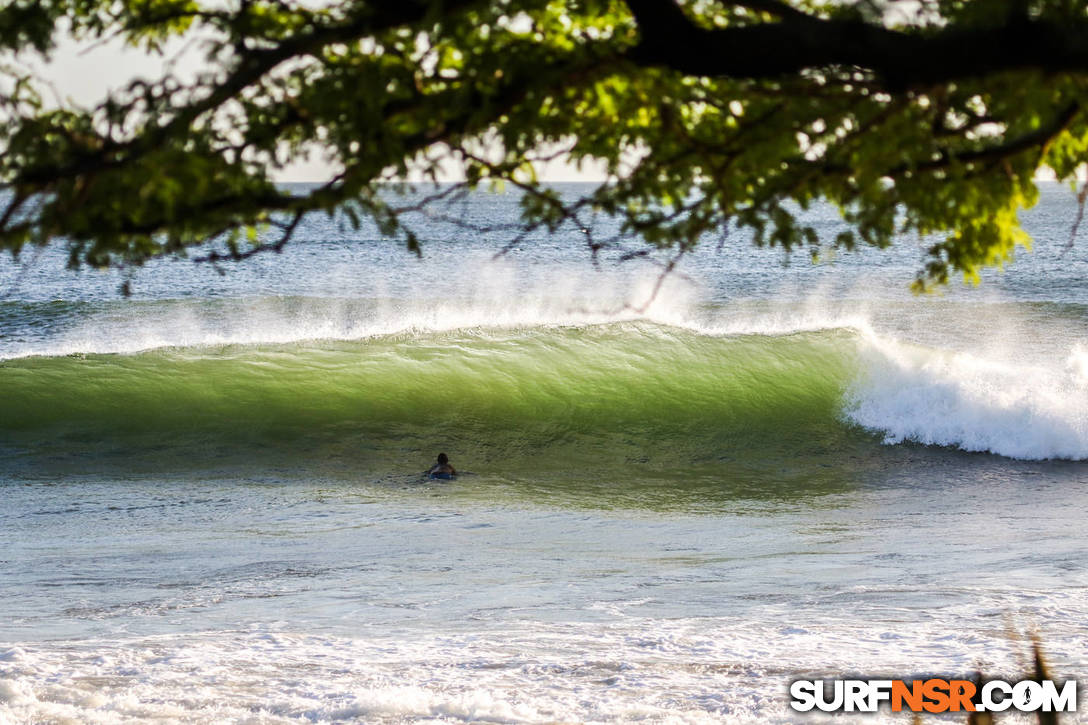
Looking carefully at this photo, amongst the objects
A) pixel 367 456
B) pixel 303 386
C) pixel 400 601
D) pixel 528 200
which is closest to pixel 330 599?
pixel 400 601

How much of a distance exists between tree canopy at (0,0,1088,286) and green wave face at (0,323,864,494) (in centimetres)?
983

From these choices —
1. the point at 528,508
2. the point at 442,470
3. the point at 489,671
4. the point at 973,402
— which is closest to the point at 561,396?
the point at 442,470

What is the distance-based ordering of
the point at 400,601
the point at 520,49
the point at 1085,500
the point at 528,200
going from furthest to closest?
the point at 1085,500
the point at 400,601
the point at 528,200
the point at 520,49

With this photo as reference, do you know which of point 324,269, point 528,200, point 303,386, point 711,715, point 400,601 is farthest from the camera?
point 324,269

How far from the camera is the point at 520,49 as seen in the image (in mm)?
3639

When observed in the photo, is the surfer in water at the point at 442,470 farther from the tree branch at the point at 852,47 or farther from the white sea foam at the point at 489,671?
the tree branch at the point at 852,47

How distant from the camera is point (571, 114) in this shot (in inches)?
157

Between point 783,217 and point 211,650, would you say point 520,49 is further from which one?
point 211,650

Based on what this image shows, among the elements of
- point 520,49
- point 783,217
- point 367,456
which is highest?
point 520,49

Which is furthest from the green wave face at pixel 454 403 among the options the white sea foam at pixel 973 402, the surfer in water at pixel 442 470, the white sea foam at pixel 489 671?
the white sea foam at pixel 489 671

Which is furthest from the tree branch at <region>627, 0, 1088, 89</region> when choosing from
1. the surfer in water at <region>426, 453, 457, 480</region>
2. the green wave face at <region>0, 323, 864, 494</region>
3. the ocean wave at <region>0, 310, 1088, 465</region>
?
the ocean wave at <region>0, 310, 1088, 465</region>

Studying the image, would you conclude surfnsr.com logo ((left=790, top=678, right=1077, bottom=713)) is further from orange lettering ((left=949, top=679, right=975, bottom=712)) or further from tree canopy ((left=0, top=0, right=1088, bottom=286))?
tree canopy ((left=0, top=0, right=1088, bottom=286))

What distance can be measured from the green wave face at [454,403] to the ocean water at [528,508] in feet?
0.24

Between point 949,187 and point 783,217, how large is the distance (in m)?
0.70
